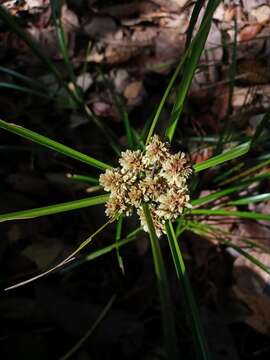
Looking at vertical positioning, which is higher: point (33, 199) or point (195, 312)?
point (33, 199)

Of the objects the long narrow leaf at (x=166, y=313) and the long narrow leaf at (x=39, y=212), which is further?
the long narrow leaf at (x=39, y=212)

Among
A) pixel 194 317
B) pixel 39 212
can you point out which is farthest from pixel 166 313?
pixel 39 212

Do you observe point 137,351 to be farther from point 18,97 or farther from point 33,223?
point 18,97

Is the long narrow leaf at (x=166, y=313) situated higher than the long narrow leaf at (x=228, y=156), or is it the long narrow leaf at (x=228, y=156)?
the long narrow leaf at (x=228, y=156)

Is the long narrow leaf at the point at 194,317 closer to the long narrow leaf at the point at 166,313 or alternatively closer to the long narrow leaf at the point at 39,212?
the long narrow leaf at the point at 166,313

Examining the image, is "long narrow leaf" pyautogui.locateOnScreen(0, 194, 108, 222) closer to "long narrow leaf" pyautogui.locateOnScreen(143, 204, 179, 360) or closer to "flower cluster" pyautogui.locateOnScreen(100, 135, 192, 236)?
"flower cluster" pyautogui.locateOnScreen(100, 135, 192, 236)

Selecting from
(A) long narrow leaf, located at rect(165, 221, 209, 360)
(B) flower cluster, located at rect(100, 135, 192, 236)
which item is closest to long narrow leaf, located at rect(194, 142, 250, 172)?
(B) flower cluster, located at rect(100, 135, 192, 236)

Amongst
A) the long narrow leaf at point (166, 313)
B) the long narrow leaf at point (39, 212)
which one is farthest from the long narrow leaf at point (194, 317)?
the long narrow leaf at point (39, 212)

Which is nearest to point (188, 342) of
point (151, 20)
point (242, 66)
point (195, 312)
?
point (195, 312)
